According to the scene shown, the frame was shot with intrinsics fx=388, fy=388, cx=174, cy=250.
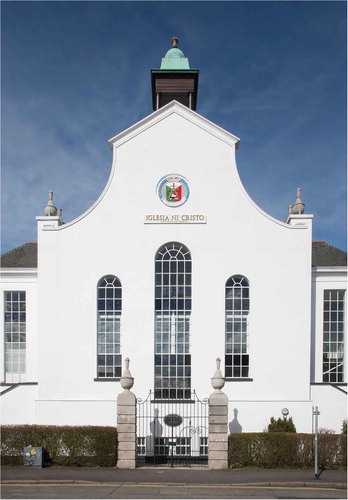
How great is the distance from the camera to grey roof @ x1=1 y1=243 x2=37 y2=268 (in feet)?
69.1

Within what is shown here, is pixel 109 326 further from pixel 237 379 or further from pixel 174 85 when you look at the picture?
pixel 174 85

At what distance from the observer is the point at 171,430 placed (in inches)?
680

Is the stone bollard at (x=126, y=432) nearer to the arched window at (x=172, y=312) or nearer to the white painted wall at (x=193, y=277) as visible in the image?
the white painted wall at (x=193, y=277)

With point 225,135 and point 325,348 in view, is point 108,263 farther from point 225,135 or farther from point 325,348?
point 325,348

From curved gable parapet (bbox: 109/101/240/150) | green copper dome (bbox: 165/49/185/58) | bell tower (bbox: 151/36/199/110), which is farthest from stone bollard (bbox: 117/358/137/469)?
green copper dome (bbox: 165/49/185/58)

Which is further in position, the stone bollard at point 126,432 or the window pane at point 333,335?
the window pane at point 333,335

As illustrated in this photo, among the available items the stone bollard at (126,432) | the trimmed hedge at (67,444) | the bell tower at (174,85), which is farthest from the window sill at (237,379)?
the bell tower at (174,85)

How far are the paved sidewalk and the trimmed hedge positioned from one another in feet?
1.13

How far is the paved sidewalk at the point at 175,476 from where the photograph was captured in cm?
1322

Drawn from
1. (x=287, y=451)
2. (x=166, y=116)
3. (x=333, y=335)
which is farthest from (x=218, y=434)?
(x=166, y=116)

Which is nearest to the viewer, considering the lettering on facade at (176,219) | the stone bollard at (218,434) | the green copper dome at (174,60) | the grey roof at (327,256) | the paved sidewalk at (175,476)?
the paved sidewalk at (175,476)

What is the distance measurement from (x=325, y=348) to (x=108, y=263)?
11.9m

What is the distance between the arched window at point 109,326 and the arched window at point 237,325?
17.2 feet

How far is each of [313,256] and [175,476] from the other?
13.6 metres
